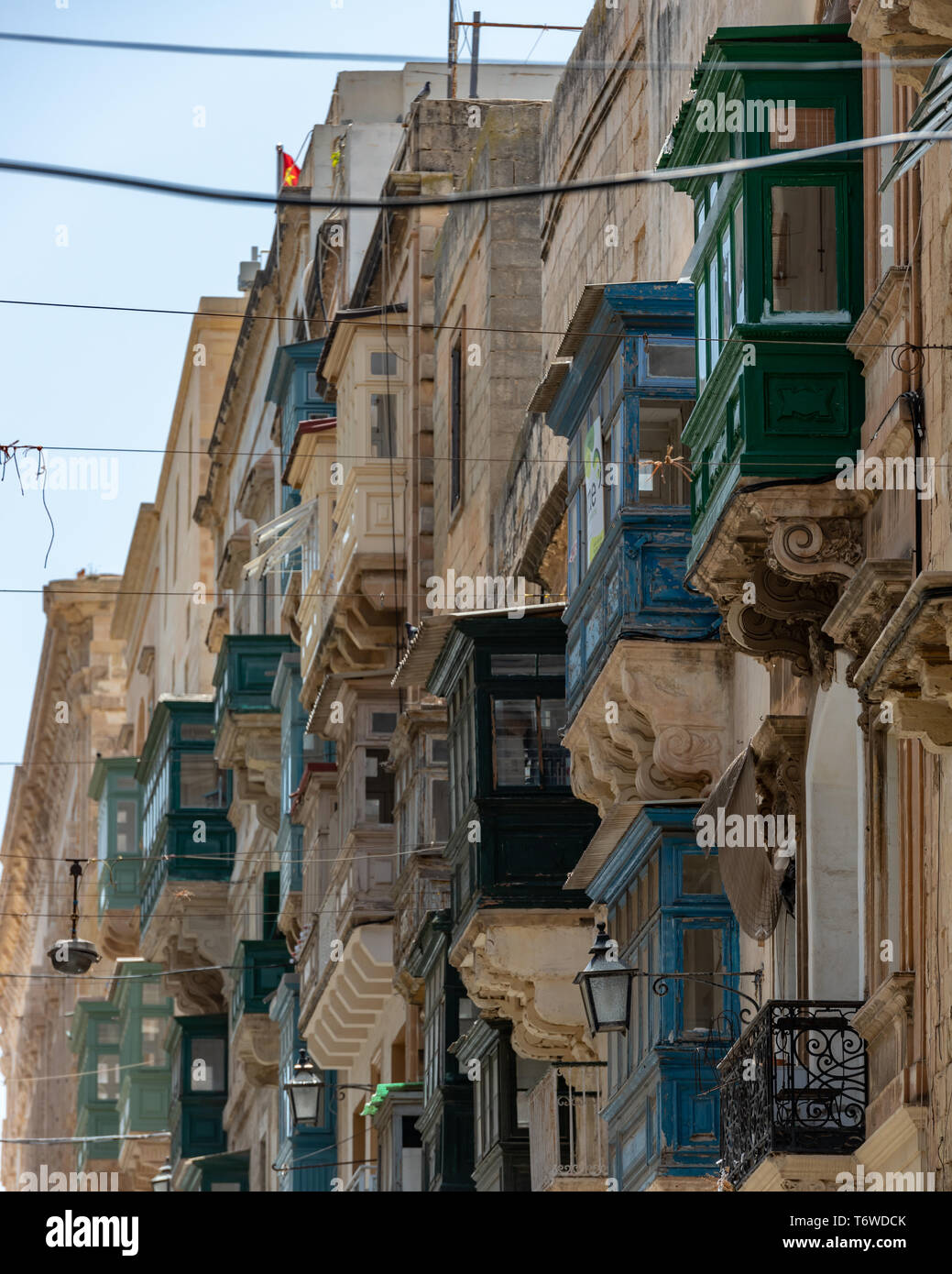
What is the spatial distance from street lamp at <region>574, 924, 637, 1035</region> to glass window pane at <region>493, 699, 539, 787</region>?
18.5 feet

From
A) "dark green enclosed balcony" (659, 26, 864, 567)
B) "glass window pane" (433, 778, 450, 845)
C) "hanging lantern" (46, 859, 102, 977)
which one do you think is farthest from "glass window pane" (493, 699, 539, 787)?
"hanging lantern" (46, 859, 102, 977)

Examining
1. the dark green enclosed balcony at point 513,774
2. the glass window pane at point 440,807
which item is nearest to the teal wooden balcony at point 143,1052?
the glass window pane at point 440,807

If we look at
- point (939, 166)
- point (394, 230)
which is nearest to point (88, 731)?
point (394, 230)

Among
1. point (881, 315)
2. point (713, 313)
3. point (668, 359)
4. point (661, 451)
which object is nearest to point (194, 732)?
point (661, 451)

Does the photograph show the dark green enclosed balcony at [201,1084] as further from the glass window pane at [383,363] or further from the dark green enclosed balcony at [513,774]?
the dark green enclosed balcony at [513,774]

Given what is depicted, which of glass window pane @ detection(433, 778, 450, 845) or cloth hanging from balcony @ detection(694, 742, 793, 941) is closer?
cloth hanging from balcony @ detection(694, 742, 793, 941)

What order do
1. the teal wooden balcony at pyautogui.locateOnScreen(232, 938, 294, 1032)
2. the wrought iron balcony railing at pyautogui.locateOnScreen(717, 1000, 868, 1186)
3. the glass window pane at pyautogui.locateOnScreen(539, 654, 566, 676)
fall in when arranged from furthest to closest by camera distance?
the teal wooden balcony at pyautogui.locateOnScreen(232, 938, 294, 1032) < the glass window pane at pyautogui.locateOnScreen(539, 654, 566, 676) < the wrought iron balcony railing at pyautogui.locateOnScreen(717, 1000, 868, 1186)

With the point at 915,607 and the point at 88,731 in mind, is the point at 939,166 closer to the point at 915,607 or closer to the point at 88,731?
the point at 915,607

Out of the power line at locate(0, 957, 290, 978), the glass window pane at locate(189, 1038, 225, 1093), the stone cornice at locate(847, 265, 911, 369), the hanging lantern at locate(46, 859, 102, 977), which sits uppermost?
the power line at locate(0, 957, 290, 978)

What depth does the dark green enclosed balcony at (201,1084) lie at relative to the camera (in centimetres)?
5428

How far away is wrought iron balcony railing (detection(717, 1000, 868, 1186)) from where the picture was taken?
1780 centimetres

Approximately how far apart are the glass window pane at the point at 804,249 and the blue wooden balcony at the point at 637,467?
4156 mm

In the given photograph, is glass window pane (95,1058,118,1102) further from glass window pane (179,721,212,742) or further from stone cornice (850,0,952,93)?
stone cornice (850,0,952,93)
